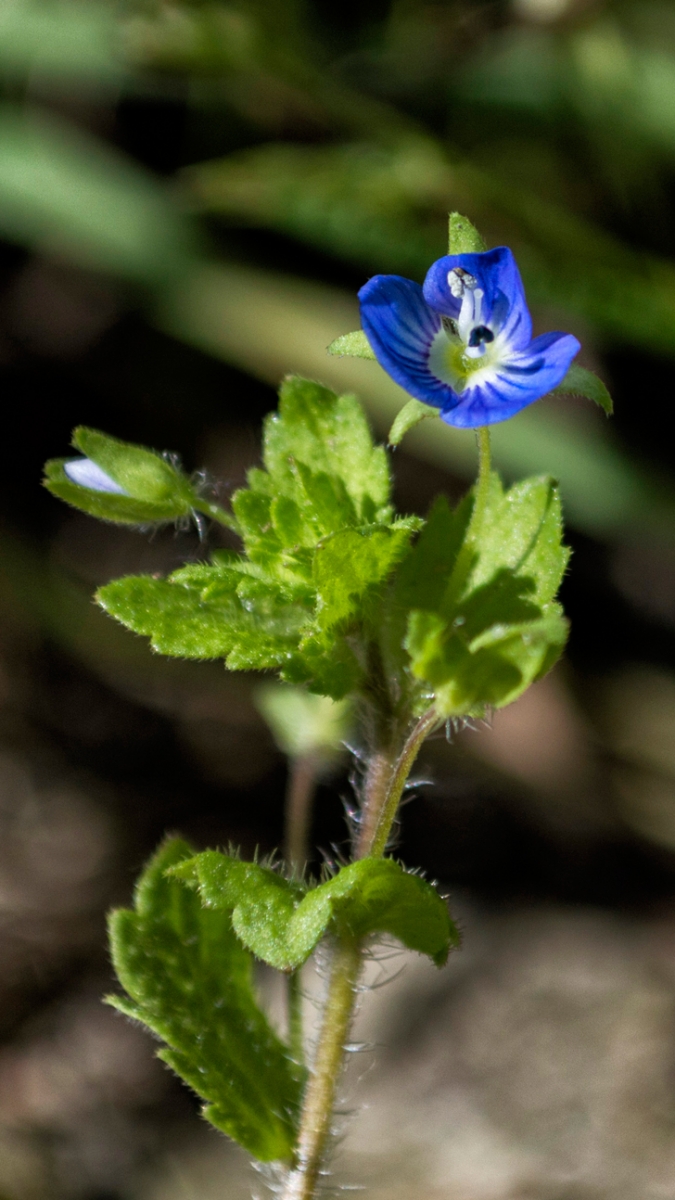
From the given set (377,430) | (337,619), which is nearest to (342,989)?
(337,619)

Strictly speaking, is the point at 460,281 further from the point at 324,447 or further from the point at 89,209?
the point at 89,209

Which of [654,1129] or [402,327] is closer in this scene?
[402,327]

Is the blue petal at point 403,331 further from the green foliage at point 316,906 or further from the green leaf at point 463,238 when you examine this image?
the green foliage at point 316,906

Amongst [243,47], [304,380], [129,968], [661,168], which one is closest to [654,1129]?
[129,968]

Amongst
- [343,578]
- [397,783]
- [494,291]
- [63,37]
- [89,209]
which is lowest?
[397,783]

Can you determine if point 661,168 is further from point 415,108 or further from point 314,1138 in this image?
point 314,1138

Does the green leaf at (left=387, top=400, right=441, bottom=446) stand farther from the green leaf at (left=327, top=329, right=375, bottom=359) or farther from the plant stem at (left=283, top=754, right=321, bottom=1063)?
the plant stem at (left=283, top=754, right=321, bottom=1063)
